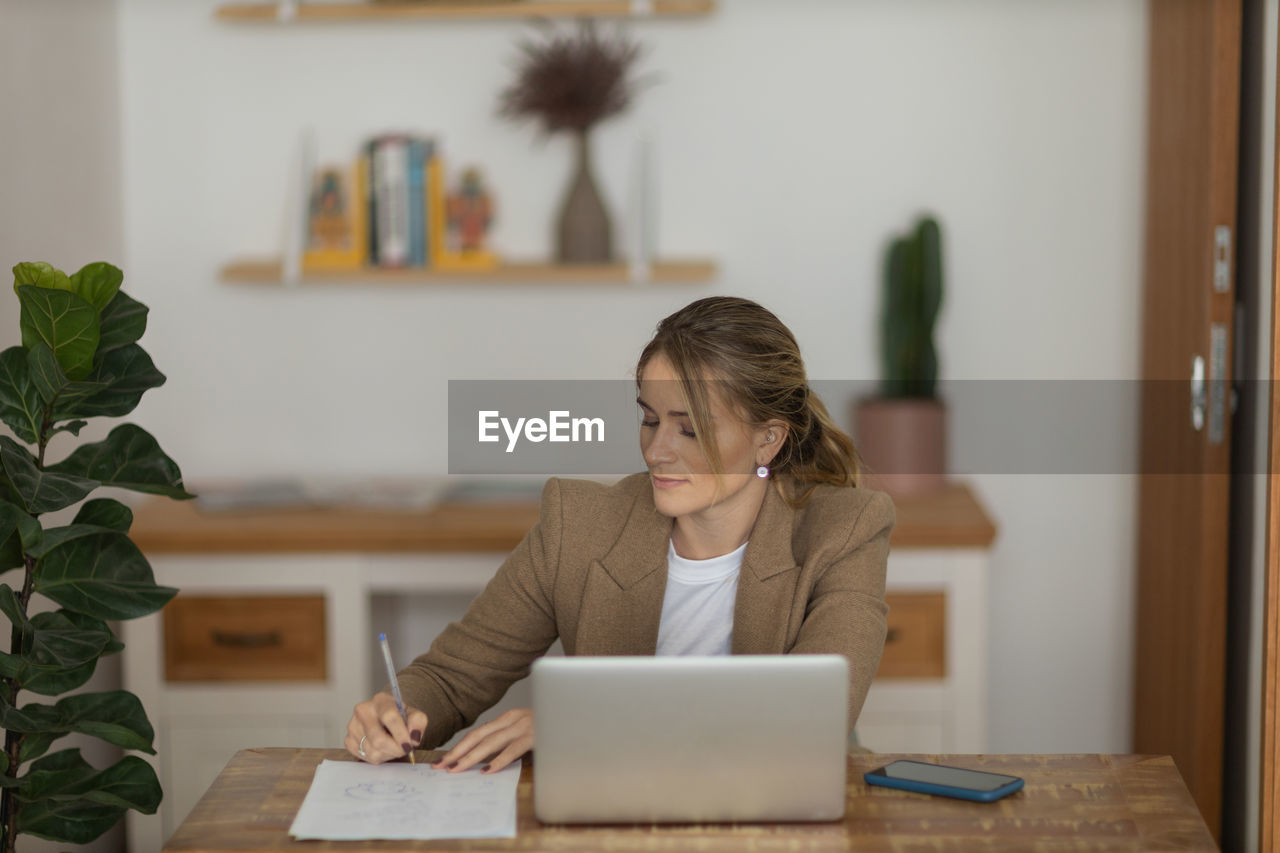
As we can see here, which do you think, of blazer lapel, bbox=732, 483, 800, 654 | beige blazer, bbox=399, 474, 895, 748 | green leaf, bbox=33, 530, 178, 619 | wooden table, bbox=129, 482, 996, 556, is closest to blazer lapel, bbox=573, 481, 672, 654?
beige blazer, bbox=399, 474, 895, 748

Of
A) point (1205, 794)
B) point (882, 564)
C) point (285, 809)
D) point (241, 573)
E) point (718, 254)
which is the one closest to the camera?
point (285, 809)

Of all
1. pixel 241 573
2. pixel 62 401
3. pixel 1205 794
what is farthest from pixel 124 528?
pixel 1205 794

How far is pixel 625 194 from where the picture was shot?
130 inches

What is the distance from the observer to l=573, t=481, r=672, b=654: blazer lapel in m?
1.98

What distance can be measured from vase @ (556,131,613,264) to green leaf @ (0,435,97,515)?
4.84ft

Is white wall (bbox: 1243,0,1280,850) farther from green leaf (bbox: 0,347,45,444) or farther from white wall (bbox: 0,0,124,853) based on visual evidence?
white wall (bbox: 0,0,124,853)

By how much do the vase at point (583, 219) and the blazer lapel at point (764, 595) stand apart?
54.4 inches

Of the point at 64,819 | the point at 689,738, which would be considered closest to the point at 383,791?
the point at 689,738

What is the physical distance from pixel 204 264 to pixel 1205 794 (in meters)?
2.49

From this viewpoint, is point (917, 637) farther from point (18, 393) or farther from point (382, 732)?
point (18, 393)

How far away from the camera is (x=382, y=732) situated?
166 cm

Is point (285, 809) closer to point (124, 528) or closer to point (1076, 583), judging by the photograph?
point (124, 528)

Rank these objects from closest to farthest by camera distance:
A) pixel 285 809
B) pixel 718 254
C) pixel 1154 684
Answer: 1. pixel 285 809
2. pixel 1154 684
3. pixel 718 254

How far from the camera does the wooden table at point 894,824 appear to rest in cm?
140
